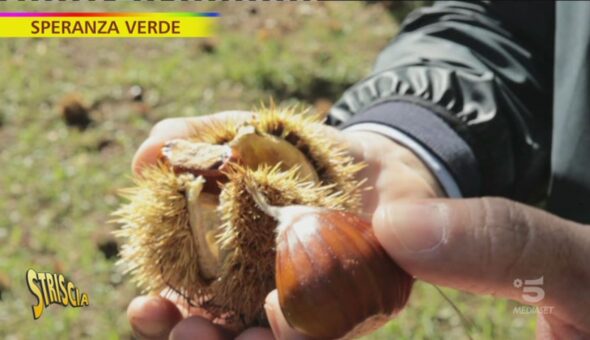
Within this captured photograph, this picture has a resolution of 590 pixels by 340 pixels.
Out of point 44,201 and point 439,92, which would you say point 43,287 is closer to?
point 439,92

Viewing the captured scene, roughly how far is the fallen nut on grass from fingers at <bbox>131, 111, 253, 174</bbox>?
0.04m

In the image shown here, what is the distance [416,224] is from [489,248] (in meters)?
0.07

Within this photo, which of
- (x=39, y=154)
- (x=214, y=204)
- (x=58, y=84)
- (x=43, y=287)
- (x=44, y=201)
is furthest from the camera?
(x=58, y=84)

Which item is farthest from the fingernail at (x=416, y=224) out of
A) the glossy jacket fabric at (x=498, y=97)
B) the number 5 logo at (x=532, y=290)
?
the glossy jacket fabric at (x=498, y=97)

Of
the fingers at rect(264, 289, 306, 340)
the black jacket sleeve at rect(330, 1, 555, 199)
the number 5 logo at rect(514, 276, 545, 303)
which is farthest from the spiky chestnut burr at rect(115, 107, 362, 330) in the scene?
the black jacket sleeve at rect(330, 1, 555, 199)

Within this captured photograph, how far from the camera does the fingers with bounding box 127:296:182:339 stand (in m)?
0.99

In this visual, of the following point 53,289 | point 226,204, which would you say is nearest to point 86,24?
point 53,289

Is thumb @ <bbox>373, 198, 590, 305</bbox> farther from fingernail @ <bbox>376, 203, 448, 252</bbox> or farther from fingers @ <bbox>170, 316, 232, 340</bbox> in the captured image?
fingers @ <bbox>170, 316, 232, 340</bbox>

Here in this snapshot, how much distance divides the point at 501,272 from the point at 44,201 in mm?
1739

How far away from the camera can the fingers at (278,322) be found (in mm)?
757

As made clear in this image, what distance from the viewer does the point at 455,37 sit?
1483mm

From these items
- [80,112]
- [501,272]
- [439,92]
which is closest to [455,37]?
[439,92]

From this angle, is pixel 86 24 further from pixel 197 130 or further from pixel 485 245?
pixel 485 245

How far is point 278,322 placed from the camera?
774mm
